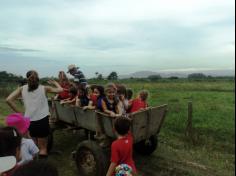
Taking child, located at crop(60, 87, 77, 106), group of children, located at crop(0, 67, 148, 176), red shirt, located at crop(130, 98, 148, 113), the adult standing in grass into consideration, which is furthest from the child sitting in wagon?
the adult standing in grass

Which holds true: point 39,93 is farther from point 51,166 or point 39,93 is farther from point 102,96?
point 51,166

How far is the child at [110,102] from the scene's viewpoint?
527cm

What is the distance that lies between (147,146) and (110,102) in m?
1.58

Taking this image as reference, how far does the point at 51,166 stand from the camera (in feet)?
5.23

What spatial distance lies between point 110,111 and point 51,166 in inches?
146

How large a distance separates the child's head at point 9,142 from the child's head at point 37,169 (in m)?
0.62

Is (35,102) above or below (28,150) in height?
above

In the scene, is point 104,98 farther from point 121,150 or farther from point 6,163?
point 6,163

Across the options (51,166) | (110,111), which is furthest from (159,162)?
(51,166)

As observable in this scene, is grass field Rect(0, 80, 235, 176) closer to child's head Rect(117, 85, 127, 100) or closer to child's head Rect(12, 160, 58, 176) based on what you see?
child's head Rect(117, 85, 127, 100)

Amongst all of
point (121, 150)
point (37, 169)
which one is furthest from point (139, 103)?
point (37, 169)

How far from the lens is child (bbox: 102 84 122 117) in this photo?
5273 millimetres

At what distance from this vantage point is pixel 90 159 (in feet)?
16.9

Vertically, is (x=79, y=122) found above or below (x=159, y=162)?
above
